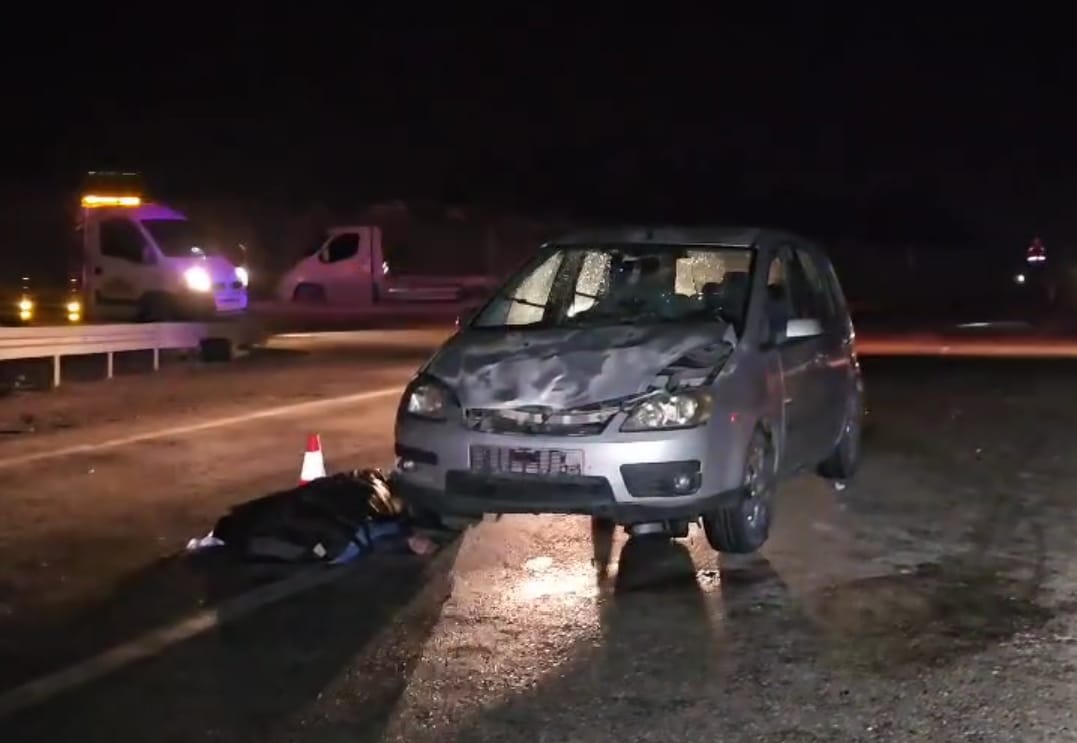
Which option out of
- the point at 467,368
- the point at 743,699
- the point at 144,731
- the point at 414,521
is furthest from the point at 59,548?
the point at 743,699

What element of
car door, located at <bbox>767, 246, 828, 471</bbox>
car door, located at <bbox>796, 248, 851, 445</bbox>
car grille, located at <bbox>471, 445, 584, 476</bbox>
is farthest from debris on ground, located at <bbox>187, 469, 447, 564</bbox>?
car door, located at <bbox>796, 248, 851, 445</bbox>

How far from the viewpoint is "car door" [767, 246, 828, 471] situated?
8.61 m

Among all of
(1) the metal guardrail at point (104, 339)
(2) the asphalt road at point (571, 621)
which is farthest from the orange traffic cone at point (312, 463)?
(1) the metal guardrail at point (104, 339)

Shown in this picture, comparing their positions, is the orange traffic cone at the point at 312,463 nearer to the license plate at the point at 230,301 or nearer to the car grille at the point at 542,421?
the car grille at the point at 542,421

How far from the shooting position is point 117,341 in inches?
768

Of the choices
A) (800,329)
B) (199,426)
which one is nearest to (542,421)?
(800,329)

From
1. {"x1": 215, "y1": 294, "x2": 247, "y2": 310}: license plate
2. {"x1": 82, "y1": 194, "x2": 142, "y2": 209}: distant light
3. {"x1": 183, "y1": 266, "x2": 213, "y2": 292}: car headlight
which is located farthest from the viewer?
{"x1": 215, "y1": 294, "x2": 247, "y2": 310}: license plate

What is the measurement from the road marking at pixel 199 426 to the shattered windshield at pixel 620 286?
466 centimetres

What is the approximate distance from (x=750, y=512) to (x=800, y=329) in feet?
3.66

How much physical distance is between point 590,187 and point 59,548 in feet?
223

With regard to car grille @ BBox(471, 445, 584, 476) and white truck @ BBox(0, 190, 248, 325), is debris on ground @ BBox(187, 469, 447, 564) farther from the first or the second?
white truck @ BBox(0, 190, 248, 325)

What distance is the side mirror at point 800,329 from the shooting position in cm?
851

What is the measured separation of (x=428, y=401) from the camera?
7.95 m

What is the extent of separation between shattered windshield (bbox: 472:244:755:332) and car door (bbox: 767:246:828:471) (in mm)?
259
